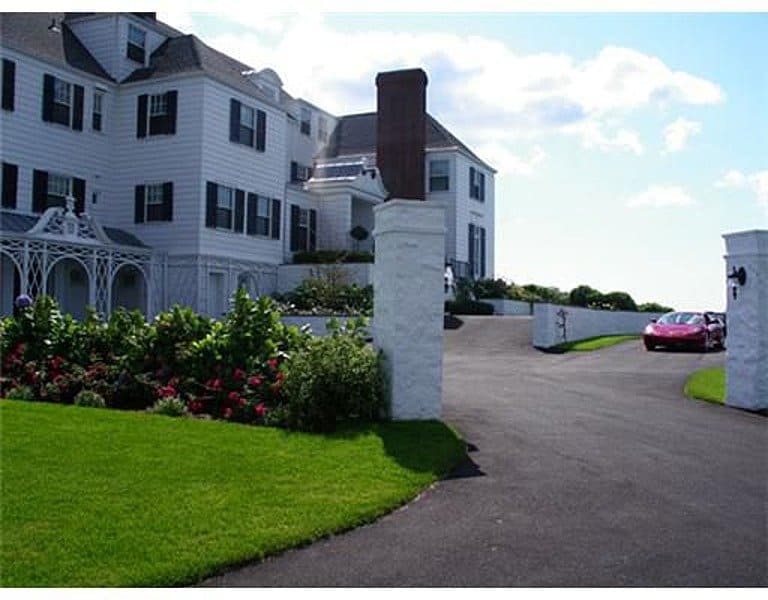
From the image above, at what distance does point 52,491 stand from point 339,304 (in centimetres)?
2158

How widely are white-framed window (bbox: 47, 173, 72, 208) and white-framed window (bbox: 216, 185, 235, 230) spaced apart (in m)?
4.60

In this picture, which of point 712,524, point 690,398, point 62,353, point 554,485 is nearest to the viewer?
point 712,524

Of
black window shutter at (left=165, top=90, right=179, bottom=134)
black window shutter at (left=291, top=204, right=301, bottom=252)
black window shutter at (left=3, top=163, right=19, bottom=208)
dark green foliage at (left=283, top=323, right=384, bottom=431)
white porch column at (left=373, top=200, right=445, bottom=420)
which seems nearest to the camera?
dark green foliage at (left=283, top=323, right=384, bottom=431)

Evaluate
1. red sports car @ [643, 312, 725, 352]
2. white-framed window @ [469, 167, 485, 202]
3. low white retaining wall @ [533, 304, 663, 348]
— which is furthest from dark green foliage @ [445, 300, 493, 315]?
white-framed window @ [469, 167, 485, 202]

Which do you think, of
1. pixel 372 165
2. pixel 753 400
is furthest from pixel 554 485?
pixel 372 165

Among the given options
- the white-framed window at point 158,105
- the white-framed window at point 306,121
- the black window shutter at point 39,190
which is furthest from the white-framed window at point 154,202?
the white-framed window at point 306,121

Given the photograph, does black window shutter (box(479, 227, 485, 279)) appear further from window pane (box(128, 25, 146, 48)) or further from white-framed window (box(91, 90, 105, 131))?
white-framed window (box(91, 90, 105, 131))

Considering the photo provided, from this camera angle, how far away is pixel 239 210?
2931cm

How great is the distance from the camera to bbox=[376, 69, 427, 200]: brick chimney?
123ft

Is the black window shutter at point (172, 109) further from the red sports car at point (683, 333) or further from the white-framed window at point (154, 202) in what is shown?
the red sports car at point (683, 333)

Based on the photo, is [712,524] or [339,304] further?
[339,304]

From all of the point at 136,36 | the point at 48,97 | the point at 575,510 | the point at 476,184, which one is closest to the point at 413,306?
the point at 575,510

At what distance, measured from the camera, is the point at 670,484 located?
292 inches

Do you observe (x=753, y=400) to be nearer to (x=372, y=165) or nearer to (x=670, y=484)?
(x=670, y=484)
